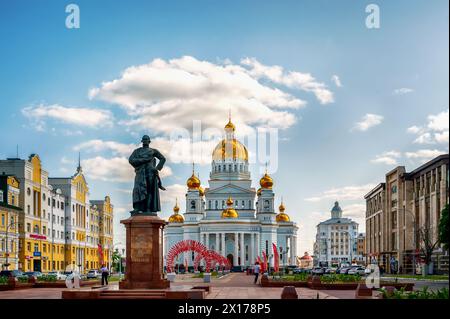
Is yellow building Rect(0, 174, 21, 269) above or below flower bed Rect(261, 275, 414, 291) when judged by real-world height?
above

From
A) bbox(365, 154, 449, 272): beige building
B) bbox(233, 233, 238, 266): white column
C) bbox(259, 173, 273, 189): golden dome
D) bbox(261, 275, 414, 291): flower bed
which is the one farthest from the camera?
bbox(259, 173, 273, 189): golden dome

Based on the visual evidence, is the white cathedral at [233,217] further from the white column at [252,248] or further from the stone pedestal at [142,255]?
the stone pedestal at [142,255]

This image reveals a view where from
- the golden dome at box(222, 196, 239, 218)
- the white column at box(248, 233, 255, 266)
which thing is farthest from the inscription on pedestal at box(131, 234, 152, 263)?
the white column at box(248, 233, 255, 266)

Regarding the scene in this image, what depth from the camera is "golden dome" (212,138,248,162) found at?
157 metres

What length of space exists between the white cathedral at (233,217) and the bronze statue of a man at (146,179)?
377ft

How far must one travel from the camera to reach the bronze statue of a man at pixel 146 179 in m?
31.4

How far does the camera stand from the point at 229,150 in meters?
157

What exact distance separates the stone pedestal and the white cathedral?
381 feet

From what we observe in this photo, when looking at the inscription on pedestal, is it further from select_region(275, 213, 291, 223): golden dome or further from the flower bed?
select_region(275, 213, 291, 223): golden dome

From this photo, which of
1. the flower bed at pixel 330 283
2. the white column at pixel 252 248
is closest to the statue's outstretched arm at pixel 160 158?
the flower bed at pixel 330 283

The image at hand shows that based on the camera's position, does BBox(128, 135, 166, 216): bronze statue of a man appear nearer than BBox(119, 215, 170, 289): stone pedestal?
No

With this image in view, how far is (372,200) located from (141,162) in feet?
333

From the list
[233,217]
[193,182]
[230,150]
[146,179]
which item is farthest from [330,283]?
[193,182]

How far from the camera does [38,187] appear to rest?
92.9 metres
